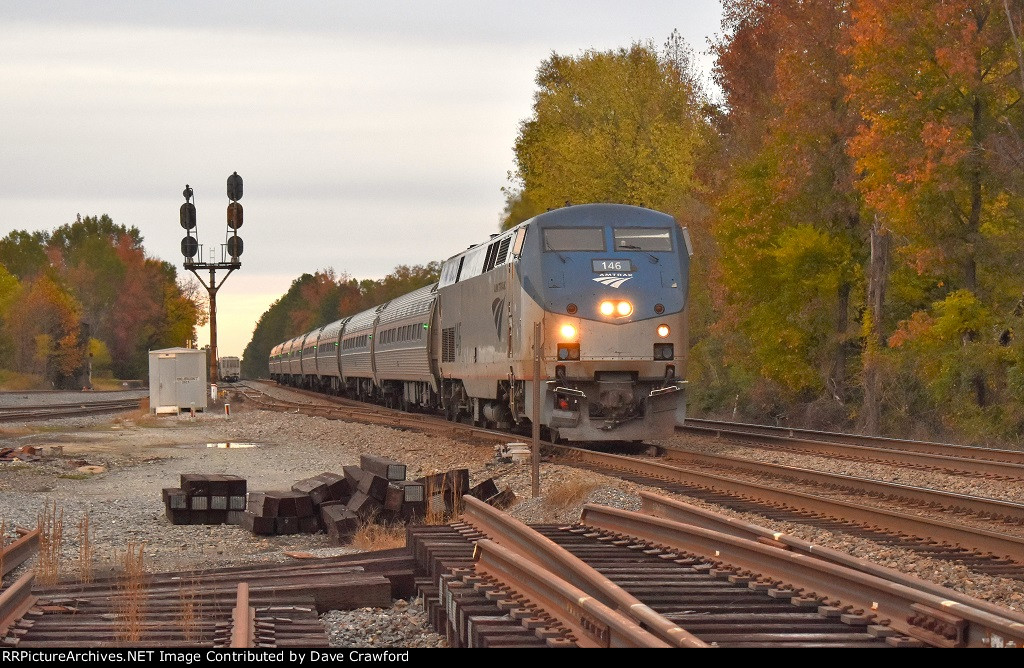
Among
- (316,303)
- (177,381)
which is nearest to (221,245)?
(177,381)

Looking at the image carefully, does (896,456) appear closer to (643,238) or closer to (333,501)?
(643,238)

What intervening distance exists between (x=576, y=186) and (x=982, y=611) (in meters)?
40.6

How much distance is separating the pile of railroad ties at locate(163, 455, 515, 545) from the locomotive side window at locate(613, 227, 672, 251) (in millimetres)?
6415

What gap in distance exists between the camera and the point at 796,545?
7895 millimetres

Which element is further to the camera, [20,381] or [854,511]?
[20,381]

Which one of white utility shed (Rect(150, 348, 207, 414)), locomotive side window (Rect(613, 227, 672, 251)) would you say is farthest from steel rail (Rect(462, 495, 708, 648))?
white utility shed (Rect(150, 348, 207, 414))

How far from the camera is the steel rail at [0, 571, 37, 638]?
6945 millimetres

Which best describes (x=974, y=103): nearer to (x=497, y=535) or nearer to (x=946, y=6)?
(x=946, y=6)

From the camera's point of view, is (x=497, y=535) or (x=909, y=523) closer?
(x=497, y=535)

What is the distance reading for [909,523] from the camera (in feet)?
33.8

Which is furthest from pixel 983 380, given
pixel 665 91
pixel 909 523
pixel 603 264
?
pixel 665 91

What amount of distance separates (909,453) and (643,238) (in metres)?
5.01

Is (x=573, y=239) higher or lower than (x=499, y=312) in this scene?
higher

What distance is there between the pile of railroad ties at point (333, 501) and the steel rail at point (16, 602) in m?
4.24
